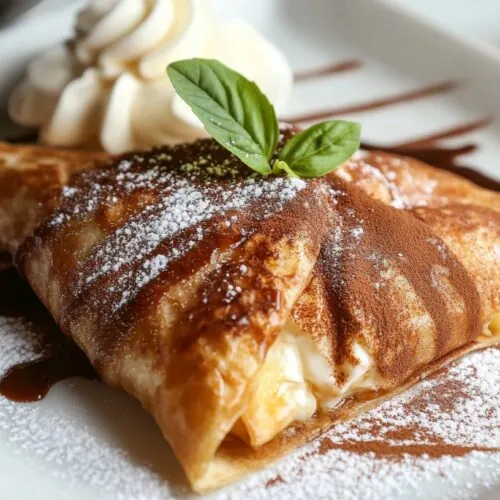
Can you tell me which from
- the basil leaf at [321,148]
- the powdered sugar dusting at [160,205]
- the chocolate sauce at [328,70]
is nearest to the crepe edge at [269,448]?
the powdered sugar dusting at [160,205]

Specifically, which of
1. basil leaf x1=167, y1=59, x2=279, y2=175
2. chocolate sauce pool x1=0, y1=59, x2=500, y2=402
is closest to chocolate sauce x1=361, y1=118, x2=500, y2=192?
chocolate sauce pool x1=0, y1=59, x2=500, y2=402

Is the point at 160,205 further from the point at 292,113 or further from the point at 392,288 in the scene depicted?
the point at 292,113

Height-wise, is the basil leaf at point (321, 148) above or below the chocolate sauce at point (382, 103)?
above

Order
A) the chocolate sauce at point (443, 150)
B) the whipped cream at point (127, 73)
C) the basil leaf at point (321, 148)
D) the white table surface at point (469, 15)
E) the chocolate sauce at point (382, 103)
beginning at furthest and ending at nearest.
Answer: the white table surface at point (469, 15), the chocolate sauce at point (382, 103), the chocolate sauce at point (443, 150), the whipped cream at point (127, 73), the basil leaf at point (321, 148)

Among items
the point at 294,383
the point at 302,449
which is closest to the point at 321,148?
the point at 294,383

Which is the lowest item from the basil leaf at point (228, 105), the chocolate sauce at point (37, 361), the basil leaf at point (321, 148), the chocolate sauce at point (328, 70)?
the chocolate sauce at point (37, 361)

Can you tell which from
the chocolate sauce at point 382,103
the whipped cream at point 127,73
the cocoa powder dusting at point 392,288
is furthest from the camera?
the chocolate sauce at point 382,103

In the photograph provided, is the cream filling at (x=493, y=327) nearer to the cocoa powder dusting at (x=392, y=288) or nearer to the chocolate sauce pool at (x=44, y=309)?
the cocoa powder dusting at (x=392, y=288)
